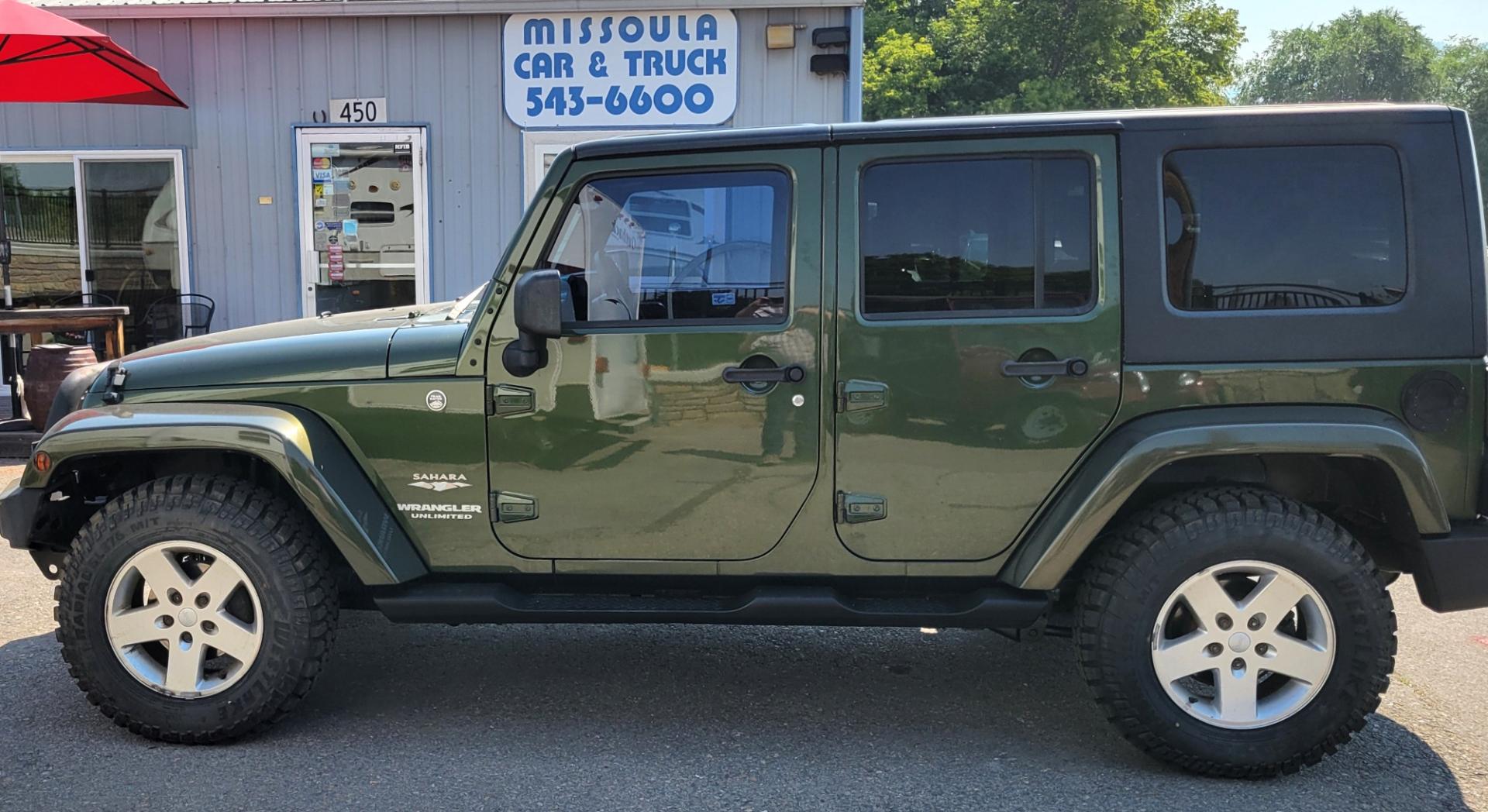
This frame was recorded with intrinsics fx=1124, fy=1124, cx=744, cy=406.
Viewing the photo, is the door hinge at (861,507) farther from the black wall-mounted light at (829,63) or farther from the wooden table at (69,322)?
the wooden table at (69,322)

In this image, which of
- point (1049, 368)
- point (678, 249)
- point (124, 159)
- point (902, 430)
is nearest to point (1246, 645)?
point (1049, 368)

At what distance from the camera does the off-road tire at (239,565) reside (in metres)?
3.39

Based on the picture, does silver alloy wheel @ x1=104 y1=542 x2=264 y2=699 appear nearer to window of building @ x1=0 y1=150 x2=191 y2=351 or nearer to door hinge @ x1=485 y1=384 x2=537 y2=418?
door hinge @ x1=485 y1=384 x2=537 y2=418

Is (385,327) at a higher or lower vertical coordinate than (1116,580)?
higher

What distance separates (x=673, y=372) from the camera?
337cm

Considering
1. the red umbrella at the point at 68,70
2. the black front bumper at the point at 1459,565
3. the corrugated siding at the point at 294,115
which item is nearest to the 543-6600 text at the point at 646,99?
the corrugated siding at the point at 294,115

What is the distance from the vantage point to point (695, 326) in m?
3.37

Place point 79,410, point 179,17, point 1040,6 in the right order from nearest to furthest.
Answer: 1. point 79,410
2. point 179,17
3. point 1040,6

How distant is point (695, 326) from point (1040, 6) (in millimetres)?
33976

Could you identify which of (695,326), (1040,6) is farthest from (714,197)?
(1040,6)

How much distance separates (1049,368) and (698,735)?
1.58 meters

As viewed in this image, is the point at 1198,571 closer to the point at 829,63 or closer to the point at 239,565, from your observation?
the point at 239,565

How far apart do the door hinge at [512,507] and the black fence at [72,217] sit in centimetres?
832

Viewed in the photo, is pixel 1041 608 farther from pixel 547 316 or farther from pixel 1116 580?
pixel 547 316
